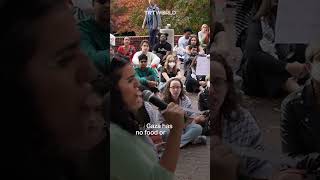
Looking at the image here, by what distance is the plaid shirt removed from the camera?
3.92 meters

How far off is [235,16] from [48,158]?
58.2 inches

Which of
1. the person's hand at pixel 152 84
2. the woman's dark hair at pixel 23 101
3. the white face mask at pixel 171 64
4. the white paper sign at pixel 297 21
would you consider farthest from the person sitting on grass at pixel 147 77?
the white paper sign at pixel 297 21

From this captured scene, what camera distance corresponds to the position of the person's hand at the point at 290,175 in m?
3.95

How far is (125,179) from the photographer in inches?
150

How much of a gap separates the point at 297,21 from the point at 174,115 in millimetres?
1001

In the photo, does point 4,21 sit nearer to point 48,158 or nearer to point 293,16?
point 48,158

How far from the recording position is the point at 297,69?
392 centimetres

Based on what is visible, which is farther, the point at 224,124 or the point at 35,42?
the point at 224,124

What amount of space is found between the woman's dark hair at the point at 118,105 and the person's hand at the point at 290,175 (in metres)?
1.00

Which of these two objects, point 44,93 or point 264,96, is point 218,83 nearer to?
point 264,96

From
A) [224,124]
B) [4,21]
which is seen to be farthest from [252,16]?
[4,21]

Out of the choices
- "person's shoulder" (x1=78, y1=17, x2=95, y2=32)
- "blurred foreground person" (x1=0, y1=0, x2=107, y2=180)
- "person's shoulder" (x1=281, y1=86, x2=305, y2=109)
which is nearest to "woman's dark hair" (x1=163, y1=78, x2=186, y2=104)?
"blurred foreground person" (x1=0, y1=0, x2=107, y2=180)

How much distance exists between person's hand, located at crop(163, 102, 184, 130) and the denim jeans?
5cm

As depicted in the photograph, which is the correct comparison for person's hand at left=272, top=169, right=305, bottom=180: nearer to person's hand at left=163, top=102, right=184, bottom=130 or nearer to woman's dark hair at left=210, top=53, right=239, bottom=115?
woman's dark hair at left=210, top=53, right=239, bottom=115
